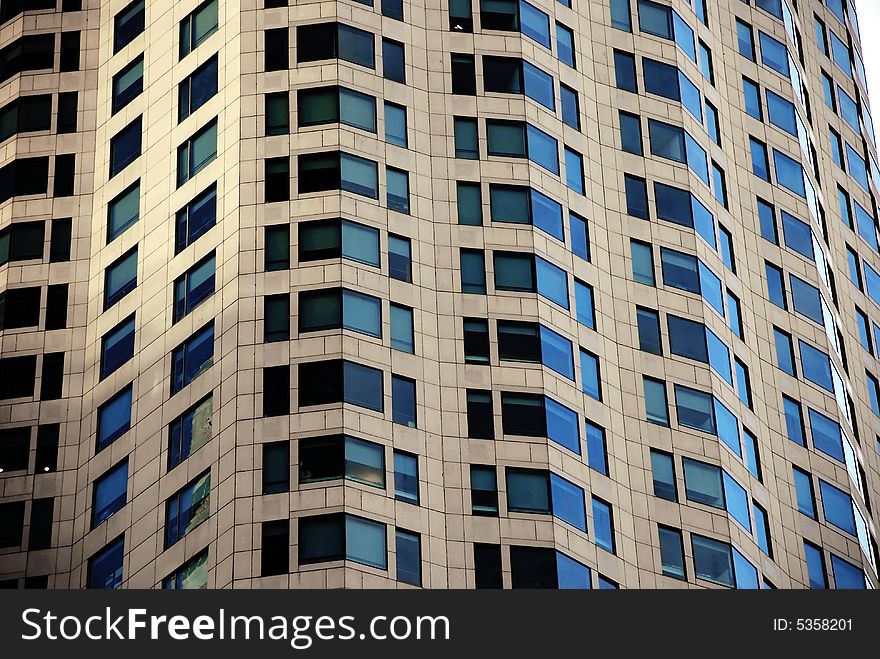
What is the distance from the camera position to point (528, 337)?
96.5 metres

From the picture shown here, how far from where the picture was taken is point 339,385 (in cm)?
9175

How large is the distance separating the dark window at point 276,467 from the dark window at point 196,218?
1133 cm

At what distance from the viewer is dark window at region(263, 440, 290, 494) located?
9044cm

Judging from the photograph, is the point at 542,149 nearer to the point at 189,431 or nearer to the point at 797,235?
the point at 797,235

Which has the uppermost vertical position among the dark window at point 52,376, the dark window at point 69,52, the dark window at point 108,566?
the dark window at point 69,52

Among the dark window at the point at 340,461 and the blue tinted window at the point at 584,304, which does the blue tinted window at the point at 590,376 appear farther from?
the dark window at the point at 340,461

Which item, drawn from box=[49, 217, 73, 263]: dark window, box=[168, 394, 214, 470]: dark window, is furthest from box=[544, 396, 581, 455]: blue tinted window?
box=[49, 217, 73, 263]: dark window

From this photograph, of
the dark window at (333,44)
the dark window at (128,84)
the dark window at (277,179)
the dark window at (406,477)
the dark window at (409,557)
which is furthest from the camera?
the dark window at (128,84)

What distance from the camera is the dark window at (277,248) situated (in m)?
95.4

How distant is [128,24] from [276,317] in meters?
21.5

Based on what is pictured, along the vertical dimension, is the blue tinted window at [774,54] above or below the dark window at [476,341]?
above

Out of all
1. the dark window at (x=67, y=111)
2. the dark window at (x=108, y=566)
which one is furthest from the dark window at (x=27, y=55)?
the dark window at (x=108, y=566)

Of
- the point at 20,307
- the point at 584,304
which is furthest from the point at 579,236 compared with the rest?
the point at 20,307

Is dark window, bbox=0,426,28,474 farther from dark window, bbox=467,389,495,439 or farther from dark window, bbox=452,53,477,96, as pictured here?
dark window, bbox=452,53,477,96
